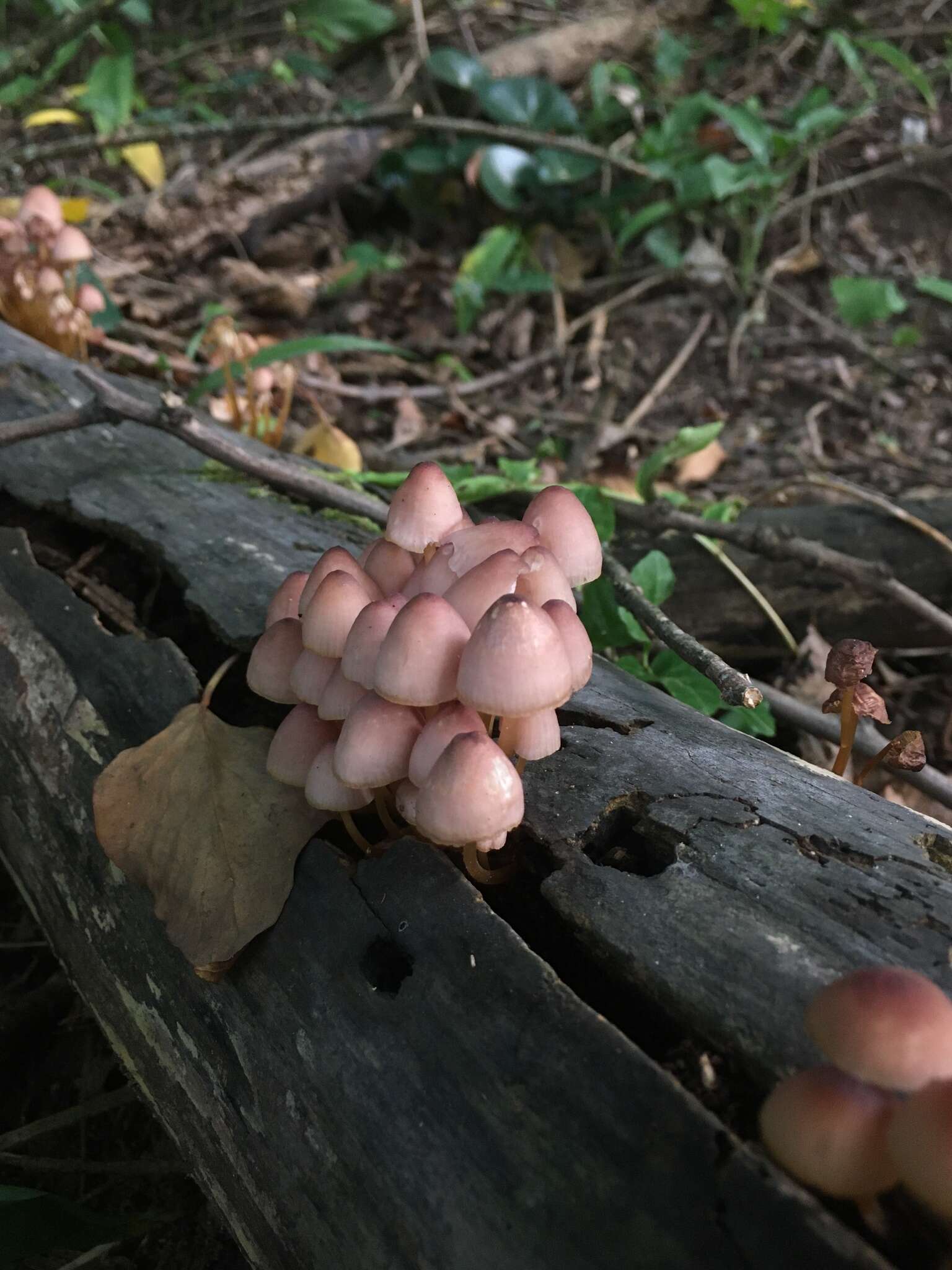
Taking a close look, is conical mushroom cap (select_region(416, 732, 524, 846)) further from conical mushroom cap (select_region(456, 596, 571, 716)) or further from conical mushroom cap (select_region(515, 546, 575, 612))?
conical mushroom cap (select_region(515, 546, 575, 612))

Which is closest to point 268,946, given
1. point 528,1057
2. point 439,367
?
point 528,1057

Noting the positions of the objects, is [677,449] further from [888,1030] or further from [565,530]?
[888,1030]

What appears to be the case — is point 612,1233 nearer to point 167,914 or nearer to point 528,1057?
point 528,1057

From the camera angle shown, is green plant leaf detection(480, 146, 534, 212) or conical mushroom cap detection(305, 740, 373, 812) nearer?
conical mushroom cap detection(305, 740, 373, 812)

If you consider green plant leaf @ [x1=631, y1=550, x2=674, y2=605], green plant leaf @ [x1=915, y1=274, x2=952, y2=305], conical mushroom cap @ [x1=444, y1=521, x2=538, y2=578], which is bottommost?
green plant leaf @ [x1=631, y1=550, x2=674, y2=605]

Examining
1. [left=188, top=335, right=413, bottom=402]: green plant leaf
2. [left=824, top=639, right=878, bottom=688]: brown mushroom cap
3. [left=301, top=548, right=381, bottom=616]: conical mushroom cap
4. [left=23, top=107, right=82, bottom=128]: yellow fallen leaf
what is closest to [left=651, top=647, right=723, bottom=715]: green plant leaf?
[left=824, top=639, right=878, bottom=688]: brown mushroom cap

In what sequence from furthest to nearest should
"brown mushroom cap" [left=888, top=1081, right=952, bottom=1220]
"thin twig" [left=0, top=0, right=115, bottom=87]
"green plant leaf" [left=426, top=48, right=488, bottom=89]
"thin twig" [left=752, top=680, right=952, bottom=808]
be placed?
"green plant leaf" [left=426, top=48, right=488, bottom=89], "thin twig" [left=0, top=0, right=115, bottom=87], "thin twig" [left=752, top=680, right=952, bottom=808], "brown mushroom cap" [left=888, top=1081, right=952, bottom=1220]

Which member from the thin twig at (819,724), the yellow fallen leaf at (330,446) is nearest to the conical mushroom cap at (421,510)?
the thin twig at (819,724)
